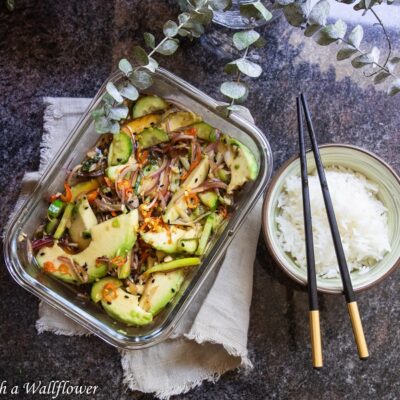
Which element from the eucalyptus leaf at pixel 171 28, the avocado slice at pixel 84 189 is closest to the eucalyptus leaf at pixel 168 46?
the eucalyptus leaf at pixel 171 28

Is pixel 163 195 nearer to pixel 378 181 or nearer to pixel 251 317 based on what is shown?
pixel 251 317

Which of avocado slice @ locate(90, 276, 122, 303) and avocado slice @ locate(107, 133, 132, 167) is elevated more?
avocado slice @ locate(107, 133, 132, 167)

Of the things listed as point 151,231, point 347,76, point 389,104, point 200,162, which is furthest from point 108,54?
point 389,104

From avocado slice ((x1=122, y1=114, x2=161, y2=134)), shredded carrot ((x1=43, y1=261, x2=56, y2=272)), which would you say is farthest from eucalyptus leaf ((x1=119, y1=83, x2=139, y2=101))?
shredded carrot ((x1=43, y1=261, x2=56, y2=272))

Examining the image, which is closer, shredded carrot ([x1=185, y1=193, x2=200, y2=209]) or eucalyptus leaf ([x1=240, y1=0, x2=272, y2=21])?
eucalyptus leaf ([x1=240, y1=0, x2=272, y2=21])

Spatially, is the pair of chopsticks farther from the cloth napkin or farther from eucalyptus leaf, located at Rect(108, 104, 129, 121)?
eucalyptus leaf, located at Rect(108, 104, 129, 121)

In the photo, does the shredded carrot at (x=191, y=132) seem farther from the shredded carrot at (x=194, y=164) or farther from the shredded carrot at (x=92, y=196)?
the shredded carrot at (x=92, y=196)

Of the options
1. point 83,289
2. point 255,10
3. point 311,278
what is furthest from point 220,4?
point 83,289
